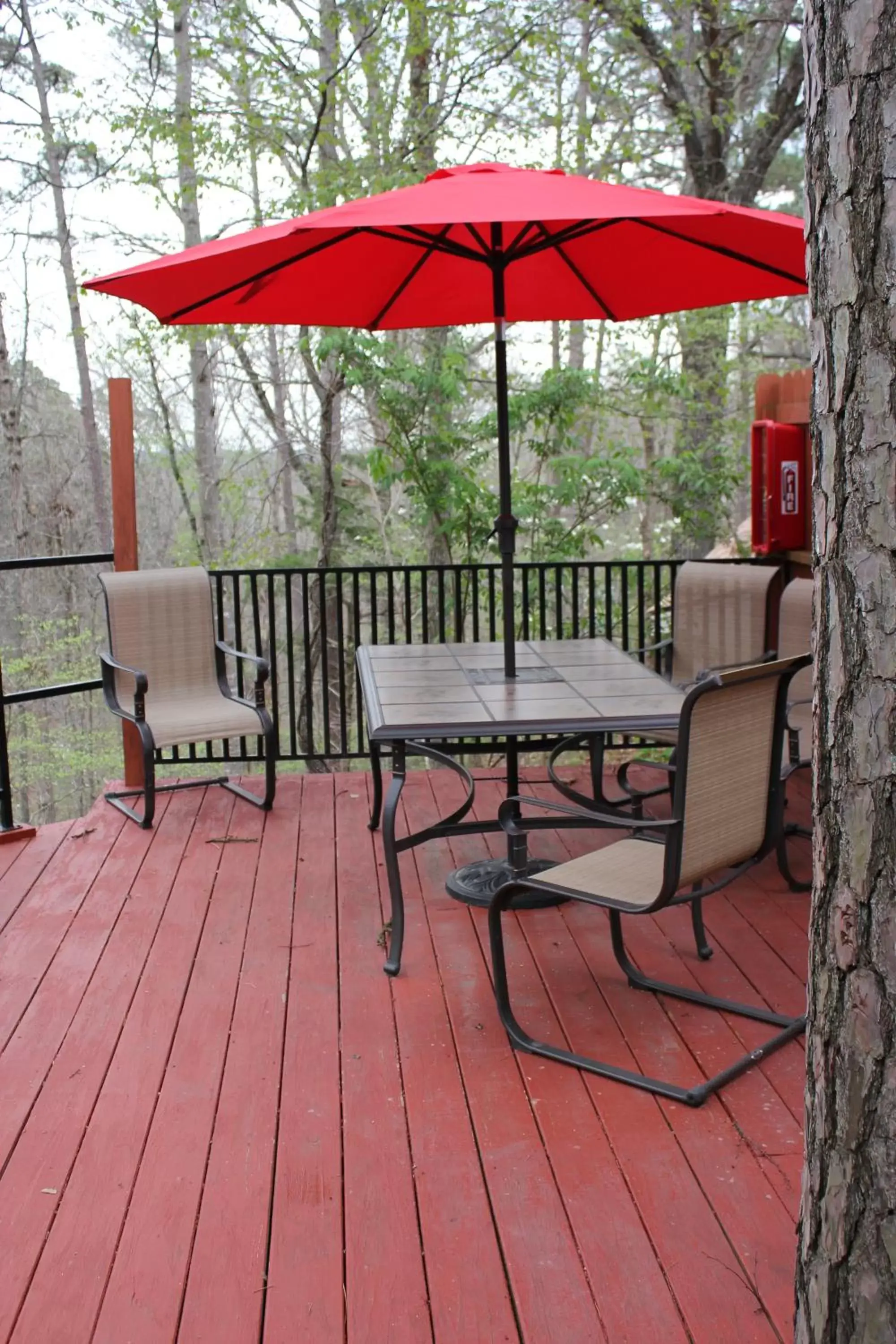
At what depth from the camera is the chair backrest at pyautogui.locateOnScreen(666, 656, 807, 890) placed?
264cm

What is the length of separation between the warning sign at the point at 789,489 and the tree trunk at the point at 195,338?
5987 mm

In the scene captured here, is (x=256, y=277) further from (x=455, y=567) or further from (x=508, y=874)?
(x=508, y=874)

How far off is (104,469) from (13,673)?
3008 mm

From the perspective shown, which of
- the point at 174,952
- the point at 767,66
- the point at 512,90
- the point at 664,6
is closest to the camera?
the point at 174,952

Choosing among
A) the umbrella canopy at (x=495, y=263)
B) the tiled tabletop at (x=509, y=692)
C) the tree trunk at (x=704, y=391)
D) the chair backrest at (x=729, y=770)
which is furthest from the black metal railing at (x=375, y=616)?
the chair backrest at (x=729, y=770)

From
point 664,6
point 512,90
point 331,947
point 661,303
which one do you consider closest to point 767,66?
point 664,6

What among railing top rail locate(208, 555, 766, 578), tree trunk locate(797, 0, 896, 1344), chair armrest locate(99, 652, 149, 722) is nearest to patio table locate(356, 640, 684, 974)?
railing top rail locate(208, 555, 766, 578)

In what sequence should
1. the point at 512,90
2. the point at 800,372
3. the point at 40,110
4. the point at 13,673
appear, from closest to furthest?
the point at 800,372
the point at 512,90
the point at 40,110
the point at 13,673

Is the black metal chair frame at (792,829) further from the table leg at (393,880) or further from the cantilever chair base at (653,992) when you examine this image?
the table leg at (393,880)

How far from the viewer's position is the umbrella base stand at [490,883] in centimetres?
379

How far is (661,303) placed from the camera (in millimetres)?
4570

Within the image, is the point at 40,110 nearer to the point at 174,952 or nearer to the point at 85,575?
the point at 85,575

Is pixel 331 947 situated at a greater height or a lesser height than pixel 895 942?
lesser

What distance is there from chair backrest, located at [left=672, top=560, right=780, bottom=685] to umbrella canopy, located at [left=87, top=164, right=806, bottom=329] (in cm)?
109
